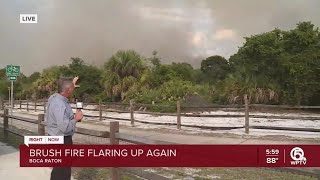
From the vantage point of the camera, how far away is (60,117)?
566 cm

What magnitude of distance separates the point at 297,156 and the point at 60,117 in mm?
2855

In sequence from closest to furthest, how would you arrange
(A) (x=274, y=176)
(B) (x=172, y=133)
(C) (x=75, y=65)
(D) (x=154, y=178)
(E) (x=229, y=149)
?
(E) (x=229, y=149), (D) (x=154, y=178), (A) (x=274, y=176), (B) (x=172, y=133), (C) (x=75, y=65)

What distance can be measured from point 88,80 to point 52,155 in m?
44.6

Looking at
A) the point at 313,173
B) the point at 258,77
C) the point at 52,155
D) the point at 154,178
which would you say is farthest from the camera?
the point at 258,77

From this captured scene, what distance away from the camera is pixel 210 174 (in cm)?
734

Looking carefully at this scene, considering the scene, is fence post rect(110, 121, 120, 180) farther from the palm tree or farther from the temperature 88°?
the palm tree

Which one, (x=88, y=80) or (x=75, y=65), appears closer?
(x=88, y=80)

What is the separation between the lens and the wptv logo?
16.1 feet

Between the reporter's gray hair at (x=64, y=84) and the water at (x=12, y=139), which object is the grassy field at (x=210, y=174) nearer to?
the reporter's gray hair at (x=64, y=84)

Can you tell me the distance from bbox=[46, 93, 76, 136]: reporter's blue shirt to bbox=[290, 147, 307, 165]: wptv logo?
270cm

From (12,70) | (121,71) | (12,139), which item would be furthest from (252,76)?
(12,139)

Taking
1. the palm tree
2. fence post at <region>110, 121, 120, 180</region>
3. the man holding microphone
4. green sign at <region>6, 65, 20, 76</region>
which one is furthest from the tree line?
the man holding microphone

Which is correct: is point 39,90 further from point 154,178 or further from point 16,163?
point 154,178

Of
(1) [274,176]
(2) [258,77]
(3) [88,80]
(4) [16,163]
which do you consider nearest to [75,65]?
(3) [88,80]
